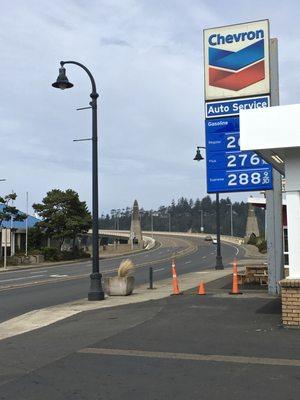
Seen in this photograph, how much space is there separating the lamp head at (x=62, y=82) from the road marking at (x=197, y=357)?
30.4ft

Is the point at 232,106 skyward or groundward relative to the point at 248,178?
skyward

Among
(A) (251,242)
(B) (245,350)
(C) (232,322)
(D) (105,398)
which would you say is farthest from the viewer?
(A) (251,242)

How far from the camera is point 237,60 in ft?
53.6

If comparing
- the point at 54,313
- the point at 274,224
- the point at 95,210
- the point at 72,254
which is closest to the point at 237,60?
the point at 274,224

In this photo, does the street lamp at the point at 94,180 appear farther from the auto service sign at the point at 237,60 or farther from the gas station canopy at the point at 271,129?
the gas station canopy at the point at 271,129

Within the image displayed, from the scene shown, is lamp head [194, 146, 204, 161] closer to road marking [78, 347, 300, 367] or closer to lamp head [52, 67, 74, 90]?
lamp head [52, 67, 74, 90]

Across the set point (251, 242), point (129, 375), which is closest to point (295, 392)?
point (129, 375)

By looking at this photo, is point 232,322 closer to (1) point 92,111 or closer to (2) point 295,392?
(2) point 295,392

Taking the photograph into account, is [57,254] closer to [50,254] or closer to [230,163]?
[50,254]

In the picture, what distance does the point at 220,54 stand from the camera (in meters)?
16.7

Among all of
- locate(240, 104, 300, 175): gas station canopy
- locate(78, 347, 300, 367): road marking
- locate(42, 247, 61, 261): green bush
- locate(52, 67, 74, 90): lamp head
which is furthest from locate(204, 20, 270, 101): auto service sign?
locate(42, 247, 61, 261): green bush

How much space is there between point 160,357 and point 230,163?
947cm

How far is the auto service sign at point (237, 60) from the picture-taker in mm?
16125

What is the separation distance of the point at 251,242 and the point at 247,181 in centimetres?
8321
